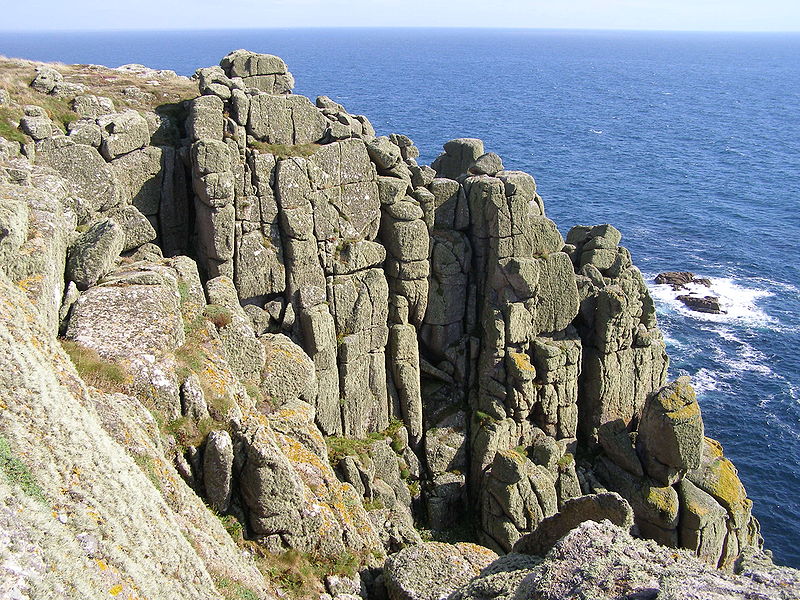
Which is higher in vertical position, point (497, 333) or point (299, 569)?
point (299, 569)

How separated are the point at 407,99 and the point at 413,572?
17543cm

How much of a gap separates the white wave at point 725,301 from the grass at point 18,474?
68604mm

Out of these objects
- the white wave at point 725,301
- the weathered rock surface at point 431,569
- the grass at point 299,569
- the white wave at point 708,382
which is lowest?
the white wave at point 708,382

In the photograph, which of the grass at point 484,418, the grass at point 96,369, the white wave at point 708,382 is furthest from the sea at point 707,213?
the grass at point 96,369

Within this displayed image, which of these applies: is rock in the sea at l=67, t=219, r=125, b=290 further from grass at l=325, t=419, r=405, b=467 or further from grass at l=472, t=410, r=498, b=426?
grass at l=472, t=410, r=498, b=426

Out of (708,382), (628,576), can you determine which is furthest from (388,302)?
(708,382)

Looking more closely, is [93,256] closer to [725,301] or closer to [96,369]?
[96,369]

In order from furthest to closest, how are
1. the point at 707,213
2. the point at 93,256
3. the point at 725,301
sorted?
the point at 707,213
the point at 725,301
the point at 93,256

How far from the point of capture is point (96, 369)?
16984 mm

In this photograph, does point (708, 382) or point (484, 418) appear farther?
point (708, 382)

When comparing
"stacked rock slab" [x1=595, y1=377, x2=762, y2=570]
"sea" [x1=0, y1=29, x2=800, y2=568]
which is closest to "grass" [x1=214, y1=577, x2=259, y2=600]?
"stacked rock slab" [x1=595, y1=377, x2=762, y2=570]

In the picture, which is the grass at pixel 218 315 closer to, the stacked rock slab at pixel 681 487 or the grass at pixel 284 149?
the grass at pixel 284 149

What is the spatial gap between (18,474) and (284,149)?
2831cm

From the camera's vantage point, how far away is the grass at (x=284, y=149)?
3694 cm
